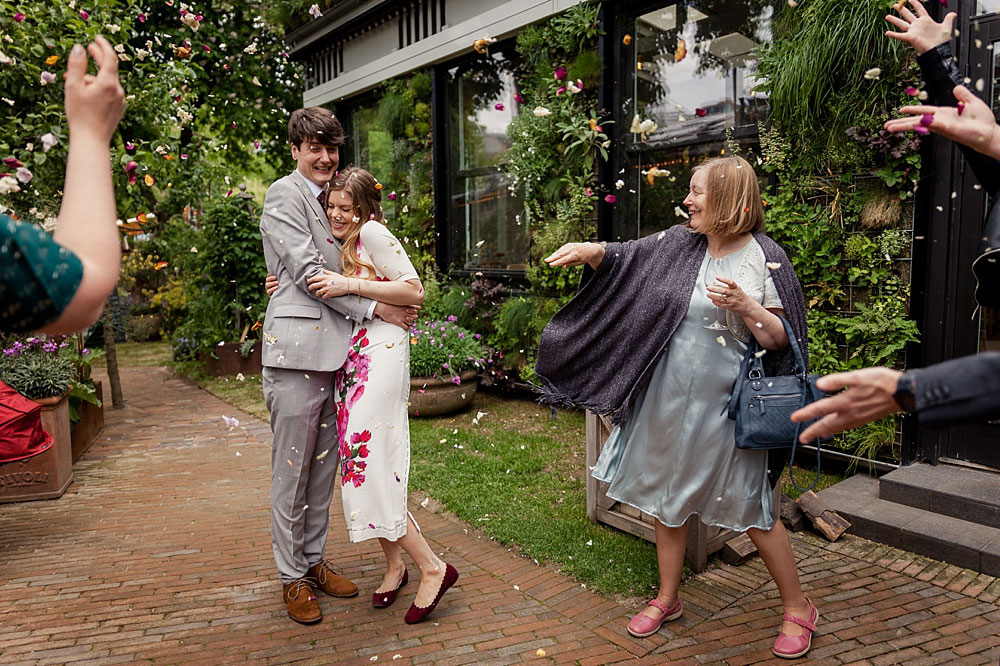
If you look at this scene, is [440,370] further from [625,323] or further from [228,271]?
[228,271]

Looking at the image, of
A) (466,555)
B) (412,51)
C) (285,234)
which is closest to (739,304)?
(285,234)

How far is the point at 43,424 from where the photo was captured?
15.4ft

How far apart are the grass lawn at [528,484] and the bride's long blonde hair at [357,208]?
68.1 inches

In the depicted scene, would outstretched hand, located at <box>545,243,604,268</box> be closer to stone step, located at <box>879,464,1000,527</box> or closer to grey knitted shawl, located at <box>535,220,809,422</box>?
grey knitted shawl, located at <box>535,220,809,422</box>

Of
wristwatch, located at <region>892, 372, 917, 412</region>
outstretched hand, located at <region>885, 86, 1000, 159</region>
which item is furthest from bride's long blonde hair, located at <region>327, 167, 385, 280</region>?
→ wristwatch, located at <region>892, 372, 917, 412</region>

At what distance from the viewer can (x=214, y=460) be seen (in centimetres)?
556

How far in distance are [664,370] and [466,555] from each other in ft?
5.19

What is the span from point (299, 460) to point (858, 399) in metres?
2.31

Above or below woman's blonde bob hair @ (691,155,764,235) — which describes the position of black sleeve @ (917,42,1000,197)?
above

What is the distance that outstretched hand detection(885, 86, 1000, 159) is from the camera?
1724 millimetres

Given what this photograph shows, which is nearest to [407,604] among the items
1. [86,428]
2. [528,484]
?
[528,484]

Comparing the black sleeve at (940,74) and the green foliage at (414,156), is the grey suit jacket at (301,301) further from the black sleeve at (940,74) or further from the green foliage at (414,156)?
the green foliage at (414,156)

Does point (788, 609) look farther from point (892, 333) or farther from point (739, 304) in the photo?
point (892, 333)

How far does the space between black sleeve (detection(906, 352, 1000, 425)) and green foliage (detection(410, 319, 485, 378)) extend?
5.16 meters
